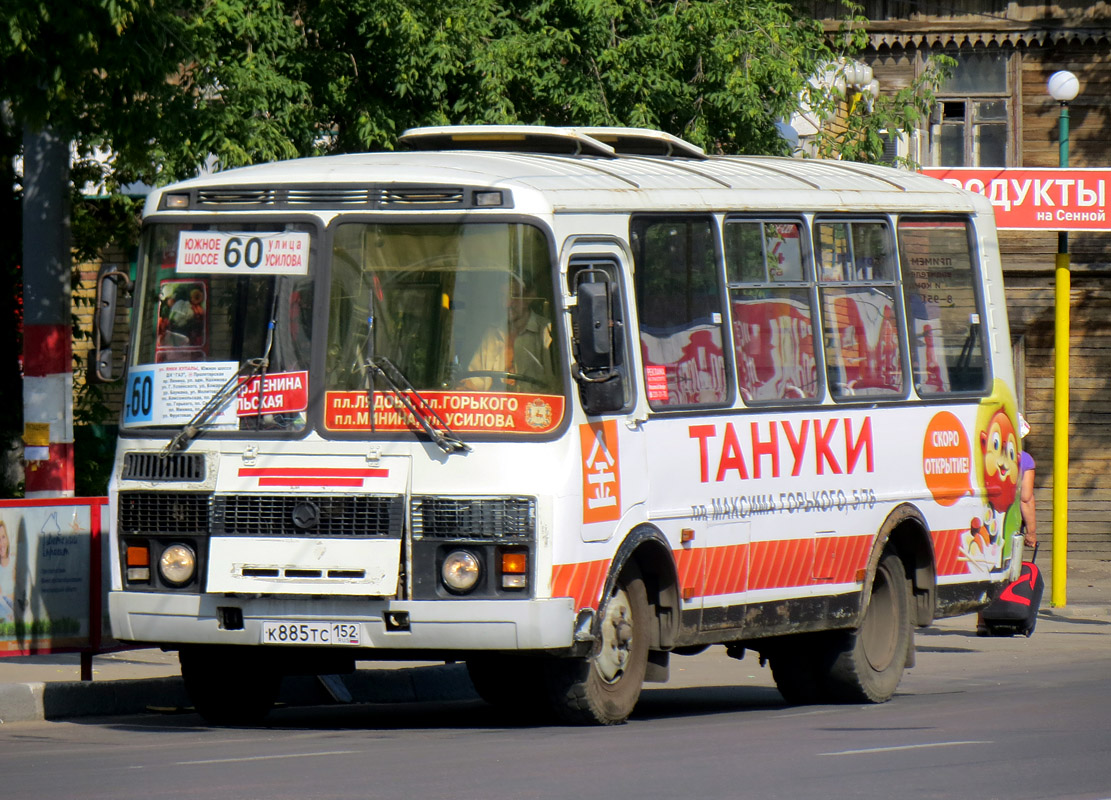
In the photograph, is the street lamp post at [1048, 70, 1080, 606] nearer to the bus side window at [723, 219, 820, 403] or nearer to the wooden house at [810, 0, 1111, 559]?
the wooden house at [810, 0, 1111, 559]

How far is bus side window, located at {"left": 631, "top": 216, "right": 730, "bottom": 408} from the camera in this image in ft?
35.4

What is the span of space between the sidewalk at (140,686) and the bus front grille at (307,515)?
7.14ft

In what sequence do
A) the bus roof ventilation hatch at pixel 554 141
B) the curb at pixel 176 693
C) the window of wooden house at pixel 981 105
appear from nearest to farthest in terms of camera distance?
the curb at pixel 176 693 → the bus roof ventilation hatch at pixel 554 141 → the window of wooden house at pixel 981 105

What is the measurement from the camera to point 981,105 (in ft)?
88.8

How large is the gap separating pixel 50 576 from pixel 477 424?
371 cm

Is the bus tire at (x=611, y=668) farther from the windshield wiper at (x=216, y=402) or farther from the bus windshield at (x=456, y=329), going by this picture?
the windshield wiper at (x=216, y=402)

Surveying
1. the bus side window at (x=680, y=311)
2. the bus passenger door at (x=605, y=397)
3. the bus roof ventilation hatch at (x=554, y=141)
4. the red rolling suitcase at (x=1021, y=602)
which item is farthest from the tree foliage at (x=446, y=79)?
the bus passenger door at (x=605, y=397)

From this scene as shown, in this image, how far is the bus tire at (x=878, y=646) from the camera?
12.4 m

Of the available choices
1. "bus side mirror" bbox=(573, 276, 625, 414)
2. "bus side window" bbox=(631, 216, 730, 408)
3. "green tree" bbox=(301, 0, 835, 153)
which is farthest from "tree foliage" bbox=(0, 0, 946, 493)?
"bus side mirror" bbox=(573, 276, 625, 414)

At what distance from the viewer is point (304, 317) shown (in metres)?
10.1

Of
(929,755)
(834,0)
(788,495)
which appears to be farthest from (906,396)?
(834,0)

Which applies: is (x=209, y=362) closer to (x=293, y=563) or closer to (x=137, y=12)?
(x=293, y=563)

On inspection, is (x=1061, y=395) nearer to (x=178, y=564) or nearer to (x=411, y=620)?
(x=411, y=620)

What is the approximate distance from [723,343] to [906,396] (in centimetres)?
188
